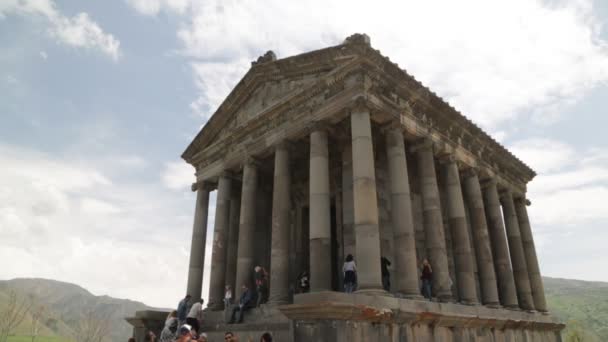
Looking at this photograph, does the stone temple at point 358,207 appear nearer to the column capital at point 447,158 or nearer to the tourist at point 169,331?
the column capital at point 447,158

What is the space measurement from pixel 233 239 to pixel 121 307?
179349 millimetres

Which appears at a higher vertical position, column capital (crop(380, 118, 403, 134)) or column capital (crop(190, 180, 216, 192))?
column capital (crop(190, 180, 216, 192))

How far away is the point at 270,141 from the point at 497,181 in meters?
12.9

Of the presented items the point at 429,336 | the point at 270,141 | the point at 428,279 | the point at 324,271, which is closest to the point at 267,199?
the point at 270,141

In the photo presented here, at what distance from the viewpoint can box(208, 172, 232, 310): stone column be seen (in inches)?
758

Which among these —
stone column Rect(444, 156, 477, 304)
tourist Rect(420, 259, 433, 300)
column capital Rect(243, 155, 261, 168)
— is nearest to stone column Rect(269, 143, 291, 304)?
column capital Rect(243, 155, 261, 168)

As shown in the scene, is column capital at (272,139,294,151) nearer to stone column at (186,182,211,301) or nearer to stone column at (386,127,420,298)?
stone column at (386,127,420,298)

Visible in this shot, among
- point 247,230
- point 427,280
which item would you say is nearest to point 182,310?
point 247,230

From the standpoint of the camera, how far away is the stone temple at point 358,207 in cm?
1270

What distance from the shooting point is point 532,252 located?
24078mm

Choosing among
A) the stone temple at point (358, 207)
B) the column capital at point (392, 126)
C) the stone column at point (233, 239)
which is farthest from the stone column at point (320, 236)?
A: the stone column at point (233, 239)

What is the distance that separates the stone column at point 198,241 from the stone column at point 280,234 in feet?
18.8

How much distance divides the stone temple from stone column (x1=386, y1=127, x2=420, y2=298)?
0.04 metres

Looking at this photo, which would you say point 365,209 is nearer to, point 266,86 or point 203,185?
point 266,86
